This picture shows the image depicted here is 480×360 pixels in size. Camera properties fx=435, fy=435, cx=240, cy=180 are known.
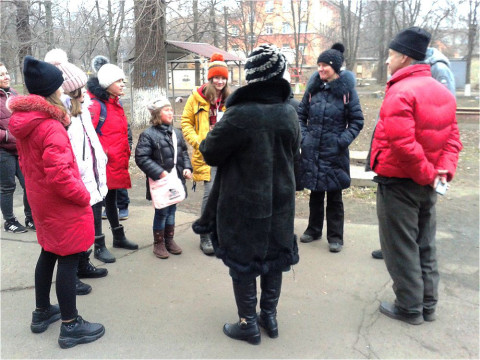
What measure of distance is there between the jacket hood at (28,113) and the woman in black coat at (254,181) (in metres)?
0.94

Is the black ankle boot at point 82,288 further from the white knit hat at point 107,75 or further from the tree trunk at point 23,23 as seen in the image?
the tree trunk at point 23,23

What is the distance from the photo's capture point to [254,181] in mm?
2537

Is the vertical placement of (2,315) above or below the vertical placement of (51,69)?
below

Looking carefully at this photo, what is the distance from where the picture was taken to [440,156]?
2.94 metres

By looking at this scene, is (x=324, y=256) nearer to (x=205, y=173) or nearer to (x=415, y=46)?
(x=205, y=173)

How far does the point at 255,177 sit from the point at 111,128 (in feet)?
6.66

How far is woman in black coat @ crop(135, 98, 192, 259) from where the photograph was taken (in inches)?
155

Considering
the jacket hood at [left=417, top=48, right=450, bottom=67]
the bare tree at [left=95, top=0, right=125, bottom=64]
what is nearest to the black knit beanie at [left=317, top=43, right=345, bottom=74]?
the jacket hood at [left=417, top=48, right=450, bottom=67]

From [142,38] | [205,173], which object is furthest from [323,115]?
[142,38]

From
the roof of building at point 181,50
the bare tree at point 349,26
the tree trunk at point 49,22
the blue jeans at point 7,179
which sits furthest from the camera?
the bare tree at point 349,26

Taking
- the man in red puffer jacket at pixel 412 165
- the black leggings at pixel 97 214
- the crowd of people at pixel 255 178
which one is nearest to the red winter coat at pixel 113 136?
the black leggings at pixel 97 214

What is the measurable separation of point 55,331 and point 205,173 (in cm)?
198

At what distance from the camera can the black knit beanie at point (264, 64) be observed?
2441 mm

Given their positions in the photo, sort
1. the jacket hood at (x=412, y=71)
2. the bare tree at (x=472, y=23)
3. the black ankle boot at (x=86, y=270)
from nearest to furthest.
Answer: the jacket hood at (x=412, y=71), the black ankle boot at (x=86, y=270), the bare tree at (x=472, y=23)
